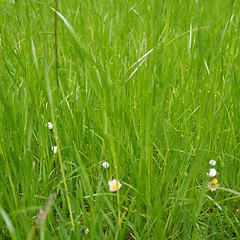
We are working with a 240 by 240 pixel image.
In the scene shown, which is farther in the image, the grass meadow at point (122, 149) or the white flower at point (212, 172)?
the white flower at point (212, 172)

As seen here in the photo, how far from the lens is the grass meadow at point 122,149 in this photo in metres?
1.06

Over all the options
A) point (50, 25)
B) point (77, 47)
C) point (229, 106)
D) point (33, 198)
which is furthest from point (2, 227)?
point (50, 25)

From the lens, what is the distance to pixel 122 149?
4.05ft

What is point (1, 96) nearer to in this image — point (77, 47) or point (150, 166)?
point (77, 47)

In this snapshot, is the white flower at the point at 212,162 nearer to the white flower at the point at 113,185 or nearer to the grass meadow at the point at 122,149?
the grass meadow at the point at 122,149

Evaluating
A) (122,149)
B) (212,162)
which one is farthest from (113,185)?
(212,162)

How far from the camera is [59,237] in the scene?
1070 millimetres

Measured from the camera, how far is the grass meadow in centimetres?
106

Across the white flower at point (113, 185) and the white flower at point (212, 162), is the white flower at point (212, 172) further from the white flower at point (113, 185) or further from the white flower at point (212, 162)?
the white flower at point (113, 185)

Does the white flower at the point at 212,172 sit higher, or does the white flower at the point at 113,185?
the white flower at the point at 113,185

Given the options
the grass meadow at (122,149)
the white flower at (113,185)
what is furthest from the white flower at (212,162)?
the white flower at (113,185)

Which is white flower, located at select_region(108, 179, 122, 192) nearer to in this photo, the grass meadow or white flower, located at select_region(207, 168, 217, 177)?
the grass meadow

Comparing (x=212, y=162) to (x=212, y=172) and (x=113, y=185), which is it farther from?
(x=113, y=185)

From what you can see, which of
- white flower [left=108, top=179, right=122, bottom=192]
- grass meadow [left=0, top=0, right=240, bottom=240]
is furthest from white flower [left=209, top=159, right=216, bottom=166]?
white flower [left=108, top=179, right=122, bottom=192]
